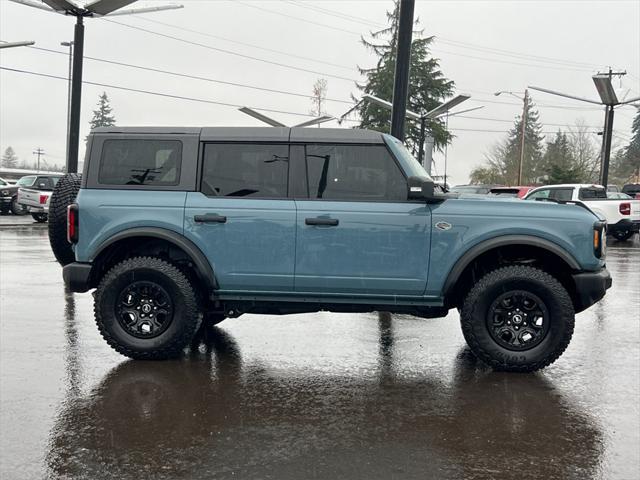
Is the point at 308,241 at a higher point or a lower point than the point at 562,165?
lower

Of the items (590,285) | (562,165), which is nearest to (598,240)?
(590,285)

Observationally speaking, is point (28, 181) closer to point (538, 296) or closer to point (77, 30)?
point (77, 30)

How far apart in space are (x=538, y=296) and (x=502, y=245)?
0.53m

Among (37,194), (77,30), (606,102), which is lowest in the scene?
(37,194)

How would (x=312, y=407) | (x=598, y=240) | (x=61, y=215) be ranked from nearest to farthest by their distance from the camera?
(x=312, y=407)
(x=598, y=240)
(x=61, y=215)

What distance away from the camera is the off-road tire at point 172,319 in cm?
531

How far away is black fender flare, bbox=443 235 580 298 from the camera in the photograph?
16.7ft

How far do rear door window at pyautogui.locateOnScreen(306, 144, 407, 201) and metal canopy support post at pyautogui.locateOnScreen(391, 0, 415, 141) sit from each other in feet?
9.39

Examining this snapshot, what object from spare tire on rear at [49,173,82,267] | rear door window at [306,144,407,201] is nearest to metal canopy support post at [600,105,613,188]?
rear door window at [306,144,407,201]

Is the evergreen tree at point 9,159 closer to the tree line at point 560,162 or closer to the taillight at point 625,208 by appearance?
the tree line at point 560,162

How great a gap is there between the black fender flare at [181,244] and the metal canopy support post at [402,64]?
148 inches

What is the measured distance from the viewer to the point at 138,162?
5.49m

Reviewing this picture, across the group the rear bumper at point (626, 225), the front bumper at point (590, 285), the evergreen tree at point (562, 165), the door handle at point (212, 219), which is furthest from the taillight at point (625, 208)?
the evergreen tree at point (562, 165)

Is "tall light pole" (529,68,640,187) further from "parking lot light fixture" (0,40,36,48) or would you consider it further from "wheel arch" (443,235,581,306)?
"parking lot light fixture" (0,40,36,48)
